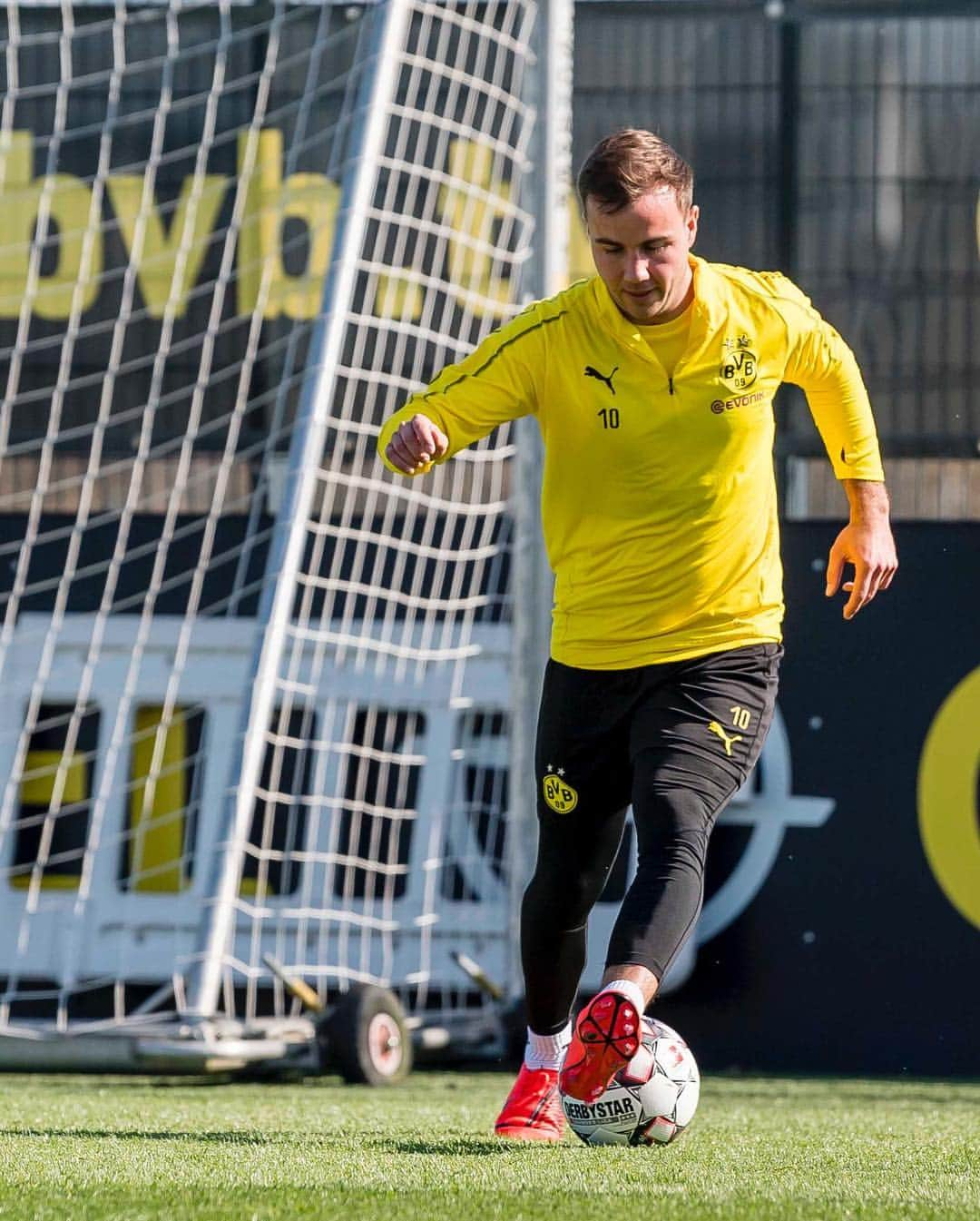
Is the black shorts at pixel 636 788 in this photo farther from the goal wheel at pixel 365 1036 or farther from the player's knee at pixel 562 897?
the goal wheel at pixel 365 1036

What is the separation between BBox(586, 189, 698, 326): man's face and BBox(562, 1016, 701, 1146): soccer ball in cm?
110

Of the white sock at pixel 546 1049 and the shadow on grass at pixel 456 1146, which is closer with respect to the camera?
the shadow on grass at pixel 456 1146

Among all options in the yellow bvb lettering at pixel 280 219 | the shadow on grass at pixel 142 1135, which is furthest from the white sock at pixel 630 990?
the yellow bvb lettering at pixel 280 219

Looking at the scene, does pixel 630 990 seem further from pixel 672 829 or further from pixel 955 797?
pixel 955 797

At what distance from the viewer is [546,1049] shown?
10.8 feet

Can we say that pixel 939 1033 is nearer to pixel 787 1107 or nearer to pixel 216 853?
pixel 787 1107

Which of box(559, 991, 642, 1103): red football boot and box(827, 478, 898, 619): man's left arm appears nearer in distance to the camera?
box(559, 991, 642, 1103): red football boot

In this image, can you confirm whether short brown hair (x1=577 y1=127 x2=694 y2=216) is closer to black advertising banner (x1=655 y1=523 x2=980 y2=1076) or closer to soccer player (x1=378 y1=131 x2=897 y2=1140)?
soccer player (x1=378 y1=131 x2=897 y2=1140)

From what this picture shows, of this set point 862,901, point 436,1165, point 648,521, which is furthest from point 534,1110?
point 862,901

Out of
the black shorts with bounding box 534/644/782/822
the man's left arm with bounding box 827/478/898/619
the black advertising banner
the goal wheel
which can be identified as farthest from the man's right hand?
the black advertising banner

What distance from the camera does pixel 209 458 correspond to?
5.92 meters

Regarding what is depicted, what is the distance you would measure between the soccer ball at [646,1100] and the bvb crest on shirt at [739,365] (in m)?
1.03

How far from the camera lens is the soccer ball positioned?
2.73 meters

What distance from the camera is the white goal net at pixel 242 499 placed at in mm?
5664
